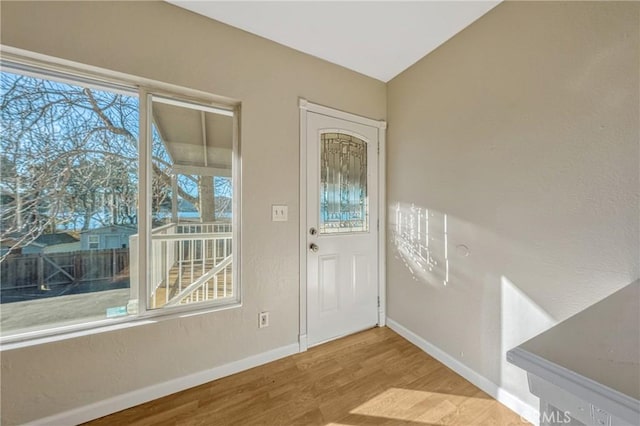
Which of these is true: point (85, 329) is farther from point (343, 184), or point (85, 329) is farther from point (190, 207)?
point (343, 184)

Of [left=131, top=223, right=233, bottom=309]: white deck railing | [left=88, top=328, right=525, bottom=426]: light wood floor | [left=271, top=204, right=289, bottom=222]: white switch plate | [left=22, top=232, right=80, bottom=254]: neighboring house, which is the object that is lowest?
[left=88, top=328, right=525, bottom=426]: light wood floor

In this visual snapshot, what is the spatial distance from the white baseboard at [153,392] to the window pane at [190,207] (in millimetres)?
483

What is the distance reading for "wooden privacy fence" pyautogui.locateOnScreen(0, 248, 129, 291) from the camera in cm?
130

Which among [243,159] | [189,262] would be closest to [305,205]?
[243,159]

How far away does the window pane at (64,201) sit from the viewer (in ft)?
4.27

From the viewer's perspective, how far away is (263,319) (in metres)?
1.86

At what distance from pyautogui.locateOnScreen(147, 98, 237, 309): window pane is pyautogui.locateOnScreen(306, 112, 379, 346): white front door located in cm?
68

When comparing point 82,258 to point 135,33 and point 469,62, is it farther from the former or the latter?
point 469,62

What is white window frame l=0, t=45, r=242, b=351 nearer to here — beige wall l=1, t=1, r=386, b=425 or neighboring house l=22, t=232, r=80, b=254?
beige wall l=1, t=1, r=386, b=425

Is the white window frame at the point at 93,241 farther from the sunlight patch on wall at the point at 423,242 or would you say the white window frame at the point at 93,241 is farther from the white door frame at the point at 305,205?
the sunlight patch on wall at the point at 423,242

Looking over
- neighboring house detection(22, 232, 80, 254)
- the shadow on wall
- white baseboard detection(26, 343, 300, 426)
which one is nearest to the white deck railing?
neighboring house detection(22, 232, 80, 254)

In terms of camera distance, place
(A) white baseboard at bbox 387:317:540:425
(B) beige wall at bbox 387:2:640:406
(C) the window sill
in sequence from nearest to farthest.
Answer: (B) beige wall at bbox 387:2:640:406 → (C) the window sill → (A) white baseboard at bbox 387:317:540:425

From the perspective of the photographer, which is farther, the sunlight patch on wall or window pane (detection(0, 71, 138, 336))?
the sunlight patch on wall

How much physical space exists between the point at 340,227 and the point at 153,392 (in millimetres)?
1756
